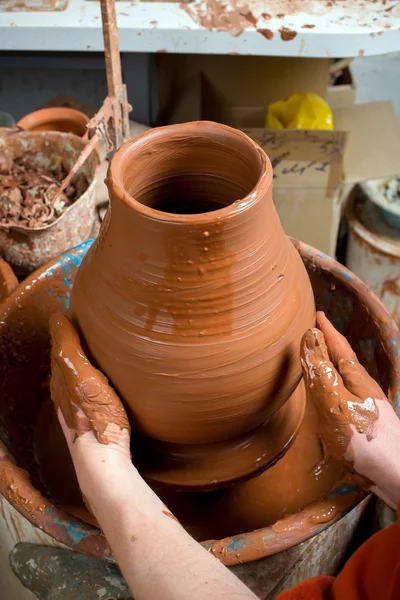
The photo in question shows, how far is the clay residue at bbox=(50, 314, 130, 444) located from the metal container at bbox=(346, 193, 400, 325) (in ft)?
4.30

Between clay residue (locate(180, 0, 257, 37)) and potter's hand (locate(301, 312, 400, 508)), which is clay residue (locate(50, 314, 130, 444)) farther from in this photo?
clay residue (locate(180, 0, 257, 37))

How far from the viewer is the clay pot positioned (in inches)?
32.5

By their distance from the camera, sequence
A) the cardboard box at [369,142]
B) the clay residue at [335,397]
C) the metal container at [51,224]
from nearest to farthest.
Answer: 1. the clay residue at [335,397]
2. the metal container at [51,224]
3. the cardboard box at [369,142]

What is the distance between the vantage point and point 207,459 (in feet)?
3.47

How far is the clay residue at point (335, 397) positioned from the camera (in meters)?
0.89

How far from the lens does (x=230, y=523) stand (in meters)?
1.08

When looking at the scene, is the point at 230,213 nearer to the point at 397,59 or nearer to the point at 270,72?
the point at 270,72

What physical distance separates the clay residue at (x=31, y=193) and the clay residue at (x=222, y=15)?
0.60 metres

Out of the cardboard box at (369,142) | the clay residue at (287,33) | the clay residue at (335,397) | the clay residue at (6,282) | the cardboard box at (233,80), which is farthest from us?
the cardboard box at (233,80)

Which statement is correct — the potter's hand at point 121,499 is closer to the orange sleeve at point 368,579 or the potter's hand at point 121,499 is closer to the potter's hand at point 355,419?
the orange sleeve at point 368,579

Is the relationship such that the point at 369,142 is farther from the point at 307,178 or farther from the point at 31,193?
the point at 31,193

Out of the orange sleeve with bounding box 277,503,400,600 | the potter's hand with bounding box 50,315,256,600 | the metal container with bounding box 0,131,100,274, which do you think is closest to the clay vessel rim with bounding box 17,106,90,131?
the metal container with bounding box 0,131,100,274

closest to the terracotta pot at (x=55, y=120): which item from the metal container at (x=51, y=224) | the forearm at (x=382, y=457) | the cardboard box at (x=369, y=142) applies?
the metal container at (x=51, y=224)

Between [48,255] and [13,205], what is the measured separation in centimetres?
15
